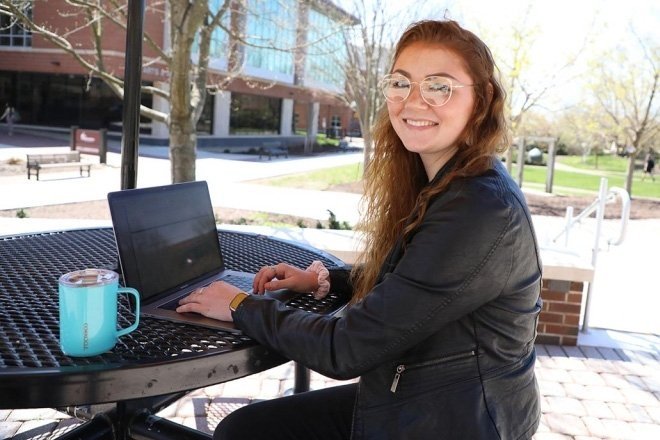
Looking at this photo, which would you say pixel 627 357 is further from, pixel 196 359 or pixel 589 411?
pixel 196 359

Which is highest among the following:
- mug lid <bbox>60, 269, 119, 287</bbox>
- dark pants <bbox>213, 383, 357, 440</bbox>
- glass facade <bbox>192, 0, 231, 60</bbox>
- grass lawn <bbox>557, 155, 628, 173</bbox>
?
glass facade <bbox>192, 0, 231, 60</bbox>

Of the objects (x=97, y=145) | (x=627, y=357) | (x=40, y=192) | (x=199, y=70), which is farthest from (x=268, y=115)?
(x=627, y=357)

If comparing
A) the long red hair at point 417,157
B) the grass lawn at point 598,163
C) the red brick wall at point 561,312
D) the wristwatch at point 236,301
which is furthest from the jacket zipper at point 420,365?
the grass lawn at point 598,163

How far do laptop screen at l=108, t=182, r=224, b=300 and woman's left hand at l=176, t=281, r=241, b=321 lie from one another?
0.46ft

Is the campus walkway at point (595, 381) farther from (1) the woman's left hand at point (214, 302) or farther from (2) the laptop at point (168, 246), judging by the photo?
(1) the woman's left hand at point (214, 302)

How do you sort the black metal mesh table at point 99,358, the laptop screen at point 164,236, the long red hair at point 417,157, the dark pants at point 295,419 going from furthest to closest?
the dark pants at point 295,419
the laptop screen at point 164,236
the long red hair at point 417,157
the black metal mesh table at point 99,358

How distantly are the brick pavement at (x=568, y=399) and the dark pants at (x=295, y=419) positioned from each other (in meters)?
1.40

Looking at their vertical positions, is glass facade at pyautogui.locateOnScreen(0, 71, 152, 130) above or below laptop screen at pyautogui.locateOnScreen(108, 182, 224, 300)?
above

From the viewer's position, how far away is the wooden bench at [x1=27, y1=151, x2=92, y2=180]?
14.0 metres

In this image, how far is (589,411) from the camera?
3.40m

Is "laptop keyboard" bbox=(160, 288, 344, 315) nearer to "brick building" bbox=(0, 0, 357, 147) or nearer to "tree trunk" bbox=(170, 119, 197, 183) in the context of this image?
"tree trunk" bbox=(170, 119, 197, 183)

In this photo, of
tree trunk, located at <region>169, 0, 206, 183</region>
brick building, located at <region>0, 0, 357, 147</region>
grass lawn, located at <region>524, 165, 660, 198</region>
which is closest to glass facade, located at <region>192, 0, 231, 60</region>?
brick building, located at <region>0, 0, 357, 147</region>

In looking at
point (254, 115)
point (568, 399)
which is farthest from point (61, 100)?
point (568, 399)

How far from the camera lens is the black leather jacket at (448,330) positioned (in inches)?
51.8
